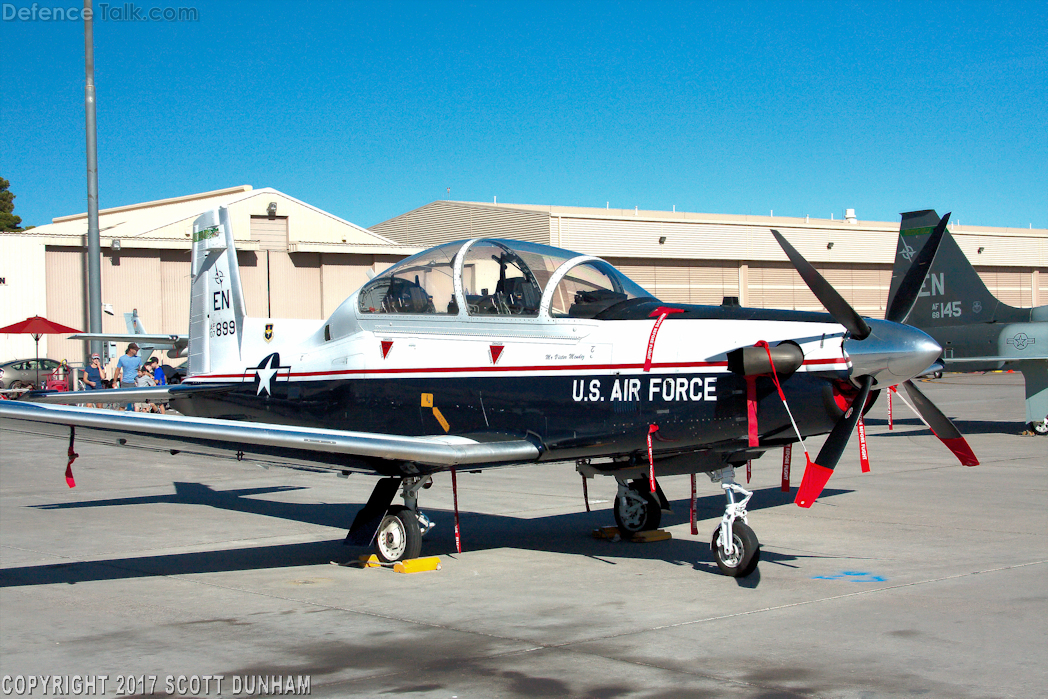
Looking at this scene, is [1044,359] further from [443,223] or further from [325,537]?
[443,223]

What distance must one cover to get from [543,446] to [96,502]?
22.9 ft

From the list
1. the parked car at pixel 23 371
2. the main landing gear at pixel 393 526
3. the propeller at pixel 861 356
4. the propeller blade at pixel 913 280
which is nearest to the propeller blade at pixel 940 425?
the propeller at pixel 861 356

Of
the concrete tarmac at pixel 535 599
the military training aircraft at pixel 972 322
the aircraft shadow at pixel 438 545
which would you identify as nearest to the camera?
the concrete tarmac at pixel 535 599

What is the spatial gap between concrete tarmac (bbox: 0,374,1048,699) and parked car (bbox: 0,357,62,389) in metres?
24.4

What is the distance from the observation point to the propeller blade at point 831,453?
623cm

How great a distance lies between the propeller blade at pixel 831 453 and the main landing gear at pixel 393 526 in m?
3.09

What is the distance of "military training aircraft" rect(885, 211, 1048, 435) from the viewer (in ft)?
60.0

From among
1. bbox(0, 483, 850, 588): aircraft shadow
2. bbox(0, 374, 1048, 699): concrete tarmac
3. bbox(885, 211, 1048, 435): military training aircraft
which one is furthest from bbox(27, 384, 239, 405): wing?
bbox(885, 211, 1048, 435): military training aircraft

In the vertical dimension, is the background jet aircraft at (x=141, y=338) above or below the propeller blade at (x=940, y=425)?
above

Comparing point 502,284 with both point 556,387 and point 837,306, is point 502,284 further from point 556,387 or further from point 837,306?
point 837,306

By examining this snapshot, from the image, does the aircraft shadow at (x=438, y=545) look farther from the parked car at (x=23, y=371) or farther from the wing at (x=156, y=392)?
the parked car at (x=23, y=371)

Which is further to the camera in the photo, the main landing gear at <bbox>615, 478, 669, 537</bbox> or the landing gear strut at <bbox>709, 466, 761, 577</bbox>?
the main landing gear at <bbox>615, 478, 669, 537</bbox>

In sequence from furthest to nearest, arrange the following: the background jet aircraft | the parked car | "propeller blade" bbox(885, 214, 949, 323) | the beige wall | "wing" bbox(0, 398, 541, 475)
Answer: the beige wall
the parked car
the background jet aircraft
"propeller blade" bbox(885, 214, 949, 323)
"wing" bbox(0, 398, 541, 475)

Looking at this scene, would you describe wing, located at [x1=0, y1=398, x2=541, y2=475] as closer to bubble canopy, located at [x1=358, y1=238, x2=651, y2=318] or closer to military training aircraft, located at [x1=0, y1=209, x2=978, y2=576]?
military training aircraft, located at [x1=0, y1=209, x2=978, y2=576]
